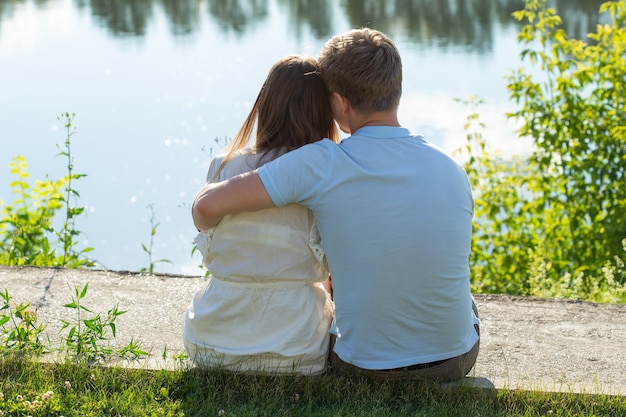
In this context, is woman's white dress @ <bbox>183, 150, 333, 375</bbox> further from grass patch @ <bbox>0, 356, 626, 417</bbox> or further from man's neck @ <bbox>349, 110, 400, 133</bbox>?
man's neck @ <bbox>349, 110, 400, 133</bbox>

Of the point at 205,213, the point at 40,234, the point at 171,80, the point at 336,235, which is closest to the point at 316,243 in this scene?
the point at 336,235

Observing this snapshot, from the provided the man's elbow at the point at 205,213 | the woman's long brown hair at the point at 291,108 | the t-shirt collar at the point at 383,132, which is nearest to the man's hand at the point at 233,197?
the man's elbow at the point at 205,213

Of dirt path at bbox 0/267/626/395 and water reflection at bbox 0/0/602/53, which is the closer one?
dirt path at bbox 0/267/626/395

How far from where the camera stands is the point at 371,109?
2.71m

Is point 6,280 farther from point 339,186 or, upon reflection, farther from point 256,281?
point 339,186

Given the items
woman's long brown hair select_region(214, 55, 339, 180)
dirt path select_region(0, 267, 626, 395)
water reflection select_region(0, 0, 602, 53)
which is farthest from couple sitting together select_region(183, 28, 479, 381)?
water reflection select_region(0, 0, 602, 53)

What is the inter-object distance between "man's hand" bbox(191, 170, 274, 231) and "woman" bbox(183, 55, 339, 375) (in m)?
0.09

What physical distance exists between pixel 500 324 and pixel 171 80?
7602mm

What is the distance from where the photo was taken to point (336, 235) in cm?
269

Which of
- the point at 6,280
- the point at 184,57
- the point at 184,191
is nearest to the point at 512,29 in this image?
the point at 184,57

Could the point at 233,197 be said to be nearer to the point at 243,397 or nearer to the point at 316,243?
the point at 316,243

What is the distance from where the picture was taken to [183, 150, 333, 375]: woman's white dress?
2.78 metres

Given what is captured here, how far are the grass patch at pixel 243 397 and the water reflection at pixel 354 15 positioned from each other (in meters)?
9.48

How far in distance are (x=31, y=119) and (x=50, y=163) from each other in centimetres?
131
